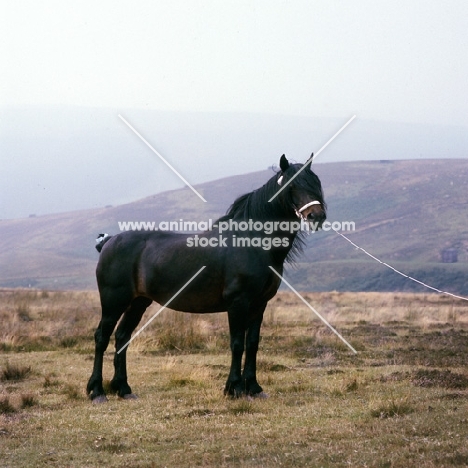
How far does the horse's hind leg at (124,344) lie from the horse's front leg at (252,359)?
150 centimetres

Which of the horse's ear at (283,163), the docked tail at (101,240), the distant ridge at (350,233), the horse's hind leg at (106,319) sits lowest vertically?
the horse's hind leg at (106,319)

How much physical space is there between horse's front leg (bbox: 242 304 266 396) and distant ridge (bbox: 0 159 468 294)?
61170 mm

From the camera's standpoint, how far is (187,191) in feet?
458

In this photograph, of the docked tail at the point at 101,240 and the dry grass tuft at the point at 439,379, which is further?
the docked tail at the point at 101,240

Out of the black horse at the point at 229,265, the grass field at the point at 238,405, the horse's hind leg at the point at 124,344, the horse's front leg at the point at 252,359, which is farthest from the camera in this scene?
the horse's hind leg at the point at 124,344

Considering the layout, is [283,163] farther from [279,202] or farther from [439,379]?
[439,379]

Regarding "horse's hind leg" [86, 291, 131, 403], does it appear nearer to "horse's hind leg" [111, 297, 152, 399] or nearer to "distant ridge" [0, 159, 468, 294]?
"horse's hind leg" [111, 297, 152, 399]

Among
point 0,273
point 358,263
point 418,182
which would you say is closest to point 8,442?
point 358,263

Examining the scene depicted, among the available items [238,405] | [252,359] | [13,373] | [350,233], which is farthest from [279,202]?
[350,233]

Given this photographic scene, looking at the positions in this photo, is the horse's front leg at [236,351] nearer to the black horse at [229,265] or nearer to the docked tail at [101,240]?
the black horse at [229,265]

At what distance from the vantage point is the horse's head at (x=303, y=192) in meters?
9.78

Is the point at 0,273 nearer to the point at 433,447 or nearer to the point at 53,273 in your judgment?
the point at 53,273

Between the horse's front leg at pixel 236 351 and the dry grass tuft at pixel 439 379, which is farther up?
the horse's front leg at pixel 236 351

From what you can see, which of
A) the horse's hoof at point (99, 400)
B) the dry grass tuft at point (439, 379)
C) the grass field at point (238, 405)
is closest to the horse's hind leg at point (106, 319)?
the horse's hoof at point (99, 400)
